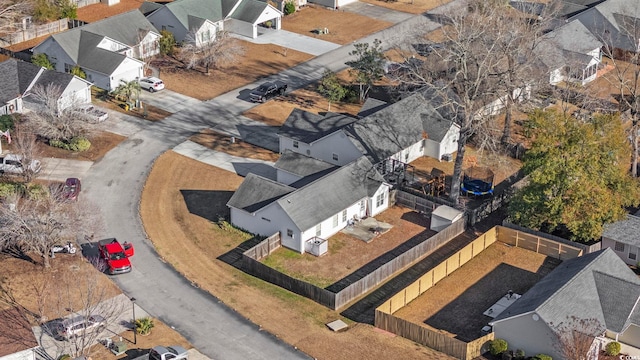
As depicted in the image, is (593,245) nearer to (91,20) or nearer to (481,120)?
(481,120)

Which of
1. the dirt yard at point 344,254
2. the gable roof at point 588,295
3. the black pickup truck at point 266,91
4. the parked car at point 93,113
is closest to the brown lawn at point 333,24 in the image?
the black pickup truck at point 266,91

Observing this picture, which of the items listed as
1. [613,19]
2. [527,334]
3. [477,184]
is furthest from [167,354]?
[613,19]

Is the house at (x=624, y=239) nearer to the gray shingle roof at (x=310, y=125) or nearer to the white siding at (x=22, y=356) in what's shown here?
the gray shingle roof at (x=310, y=125)

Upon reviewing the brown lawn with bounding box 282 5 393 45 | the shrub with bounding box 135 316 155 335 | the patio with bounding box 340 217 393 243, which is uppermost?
the brown lawn with bounding box 282 5 393 45

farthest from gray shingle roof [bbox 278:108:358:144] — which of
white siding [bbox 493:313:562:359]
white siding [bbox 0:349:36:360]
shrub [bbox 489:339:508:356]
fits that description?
white siding [bbox 0:349:36:360]

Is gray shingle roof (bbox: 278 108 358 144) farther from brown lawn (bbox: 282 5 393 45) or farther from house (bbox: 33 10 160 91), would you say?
brown lawn (bbox: 282 5 393 45)

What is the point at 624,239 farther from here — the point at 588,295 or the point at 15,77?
the point at 15,77
